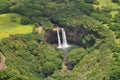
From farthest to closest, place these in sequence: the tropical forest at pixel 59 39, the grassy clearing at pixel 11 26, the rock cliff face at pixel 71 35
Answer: the rock cliff face at pixel 71 35
the grassy clearing at pixel 11 26
the tropical forest at pixel 59 39

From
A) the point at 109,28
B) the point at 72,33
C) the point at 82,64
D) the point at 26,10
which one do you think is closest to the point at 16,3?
the point at 26,10

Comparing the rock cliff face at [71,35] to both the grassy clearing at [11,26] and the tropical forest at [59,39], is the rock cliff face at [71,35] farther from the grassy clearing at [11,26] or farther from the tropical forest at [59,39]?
the grassy clearing at [11,26]

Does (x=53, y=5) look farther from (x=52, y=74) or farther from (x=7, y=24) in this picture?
(x=52, y=74)

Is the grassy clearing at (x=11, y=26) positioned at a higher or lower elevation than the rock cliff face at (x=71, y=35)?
higher

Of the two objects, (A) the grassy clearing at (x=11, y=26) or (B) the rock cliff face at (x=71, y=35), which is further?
(B) the rock cliff face at (x=71, y=35)

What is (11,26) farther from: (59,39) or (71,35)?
(71,35)

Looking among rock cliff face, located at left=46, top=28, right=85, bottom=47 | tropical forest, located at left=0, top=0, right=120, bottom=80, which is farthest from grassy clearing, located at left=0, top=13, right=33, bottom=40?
rock cliff face, located at left=46, top=28, right=85, bottom=47

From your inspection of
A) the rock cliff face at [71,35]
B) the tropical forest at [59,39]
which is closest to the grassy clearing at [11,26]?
the tropical forest at [59,39]
